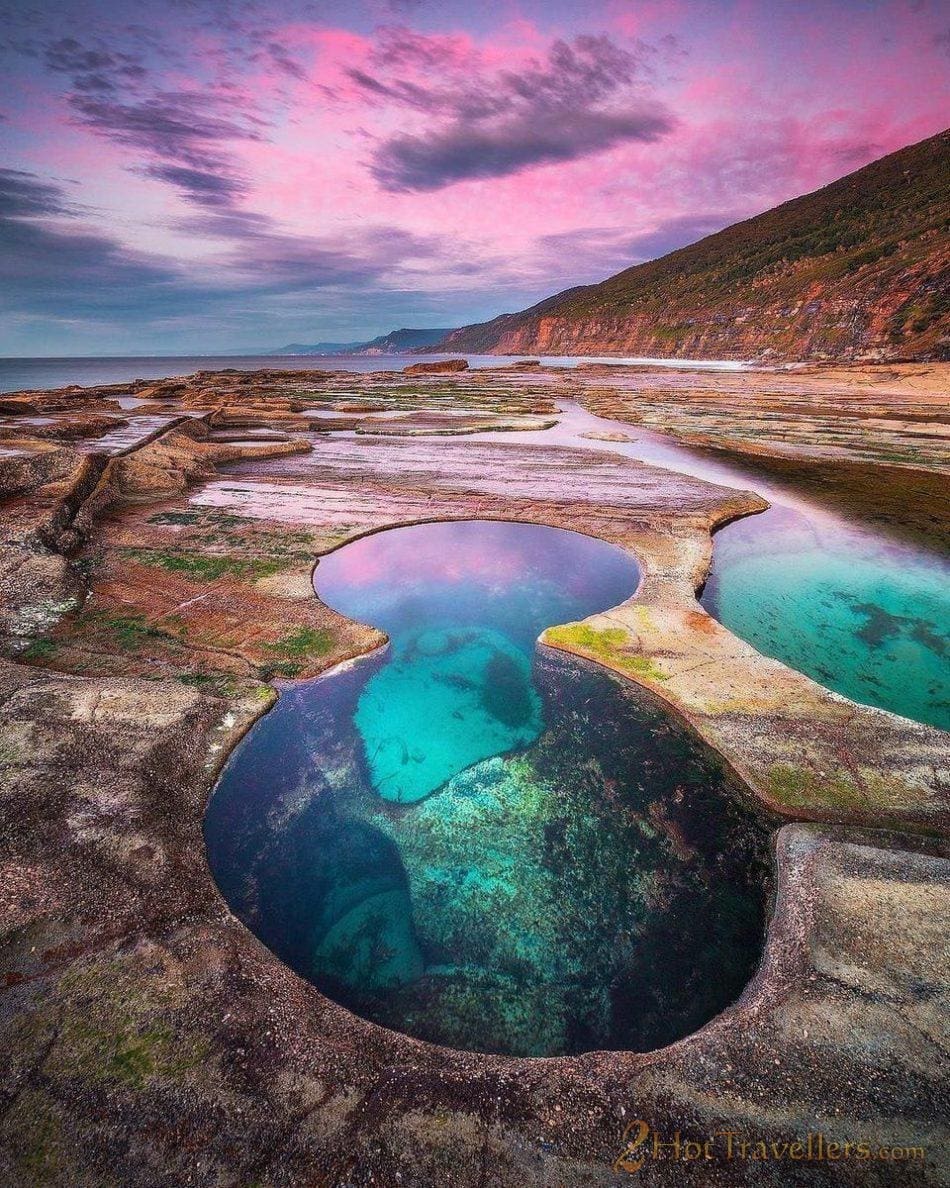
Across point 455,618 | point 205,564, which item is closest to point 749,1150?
point 455,618

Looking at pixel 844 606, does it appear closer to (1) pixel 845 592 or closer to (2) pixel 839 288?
(1) pixel 845 592

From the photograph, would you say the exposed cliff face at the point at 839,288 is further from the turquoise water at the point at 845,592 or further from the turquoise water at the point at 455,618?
the turquoise water at the point at 455,618

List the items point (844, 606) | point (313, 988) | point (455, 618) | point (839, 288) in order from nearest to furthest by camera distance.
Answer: point (313, 988) < point (455, 618) < point (844, 606) < point (839, 288)

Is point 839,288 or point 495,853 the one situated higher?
point 839,288

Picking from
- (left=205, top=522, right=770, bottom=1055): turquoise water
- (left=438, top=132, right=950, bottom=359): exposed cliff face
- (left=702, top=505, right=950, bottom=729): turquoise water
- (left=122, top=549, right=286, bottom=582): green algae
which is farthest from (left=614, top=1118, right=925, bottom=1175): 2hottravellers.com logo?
(left=438, top=132, right=950, bottom=359): exposed cliff face

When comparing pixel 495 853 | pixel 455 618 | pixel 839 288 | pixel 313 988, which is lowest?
pixel 495 853

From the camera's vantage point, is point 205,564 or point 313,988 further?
point 205,564

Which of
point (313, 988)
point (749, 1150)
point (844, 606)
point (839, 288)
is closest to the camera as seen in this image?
point (749, 1150)
